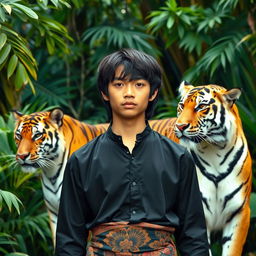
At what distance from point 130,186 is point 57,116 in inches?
96.5

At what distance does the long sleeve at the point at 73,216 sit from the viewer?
11.2 ft

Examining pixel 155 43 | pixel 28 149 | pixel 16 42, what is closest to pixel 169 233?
pixel 28 149

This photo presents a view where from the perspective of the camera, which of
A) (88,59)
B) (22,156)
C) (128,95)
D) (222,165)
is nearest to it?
(128,95)

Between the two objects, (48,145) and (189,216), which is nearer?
(189,216)

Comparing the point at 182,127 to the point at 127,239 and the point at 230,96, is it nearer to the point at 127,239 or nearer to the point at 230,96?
the point at 230,96

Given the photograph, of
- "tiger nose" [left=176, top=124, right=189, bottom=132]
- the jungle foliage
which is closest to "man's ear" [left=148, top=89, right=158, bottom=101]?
"tiger nose" [left=176, top=124, right=189, bottom=132]

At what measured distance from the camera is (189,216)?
343 cm

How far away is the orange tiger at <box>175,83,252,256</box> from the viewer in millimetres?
5178

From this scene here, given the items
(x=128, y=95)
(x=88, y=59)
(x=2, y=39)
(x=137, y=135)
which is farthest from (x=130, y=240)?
(x=88, y=59)

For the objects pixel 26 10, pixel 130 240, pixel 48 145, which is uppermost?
pixel 26 10

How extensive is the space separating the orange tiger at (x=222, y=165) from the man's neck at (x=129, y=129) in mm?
1705

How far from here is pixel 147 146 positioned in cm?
345

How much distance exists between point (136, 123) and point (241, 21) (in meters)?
4.54

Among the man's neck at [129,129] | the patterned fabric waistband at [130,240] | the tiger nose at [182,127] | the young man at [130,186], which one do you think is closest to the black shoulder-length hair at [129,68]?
the young man at [130,186]
